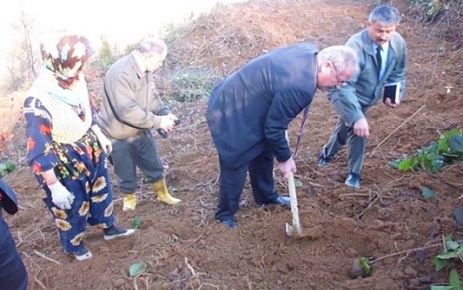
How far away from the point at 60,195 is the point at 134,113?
99 cm

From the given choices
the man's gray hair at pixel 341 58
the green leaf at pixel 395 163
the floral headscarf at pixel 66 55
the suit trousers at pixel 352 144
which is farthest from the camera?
the green leaf at pixel 395 163

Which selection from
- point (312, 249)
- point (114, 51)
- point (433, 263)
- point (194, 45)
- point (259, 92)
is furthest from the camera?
point (114, 51)

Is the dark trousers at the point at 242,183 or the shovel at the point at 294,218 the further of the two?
the dark trousers at the point at 242,183

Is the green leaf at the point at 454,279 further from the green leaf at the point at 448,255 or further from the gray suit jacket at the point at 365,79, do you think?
the gray suit jacket at the point at 365,79

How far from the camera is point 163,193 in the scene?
4.19 m

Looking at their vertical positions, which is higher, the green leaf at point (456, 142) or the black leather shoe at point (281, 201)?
the green leaf at point (456, 142)

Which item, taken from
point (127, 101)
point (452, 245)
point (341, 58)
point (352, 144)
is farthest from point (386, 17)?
point (127, 101)

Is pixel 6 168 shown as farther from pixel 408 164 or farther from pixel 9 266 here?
pixel 408 164

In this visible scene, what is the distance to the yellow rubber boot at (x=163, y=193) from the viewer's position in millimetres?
4141

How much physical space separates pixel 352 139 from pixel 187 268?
1760 millimetres

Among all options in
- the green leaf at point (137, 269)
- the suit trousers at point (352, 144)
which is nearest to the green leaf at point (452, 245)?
the suit trousers at point (352, 144)

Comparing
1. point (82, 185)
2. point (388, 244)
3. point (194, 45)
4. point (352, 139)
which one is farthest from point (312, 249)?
point (194, 45)

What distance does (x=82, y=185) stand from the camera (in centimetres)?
298

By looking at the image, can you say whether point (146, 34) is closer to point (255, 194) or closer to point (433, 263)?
point (255, 194)
